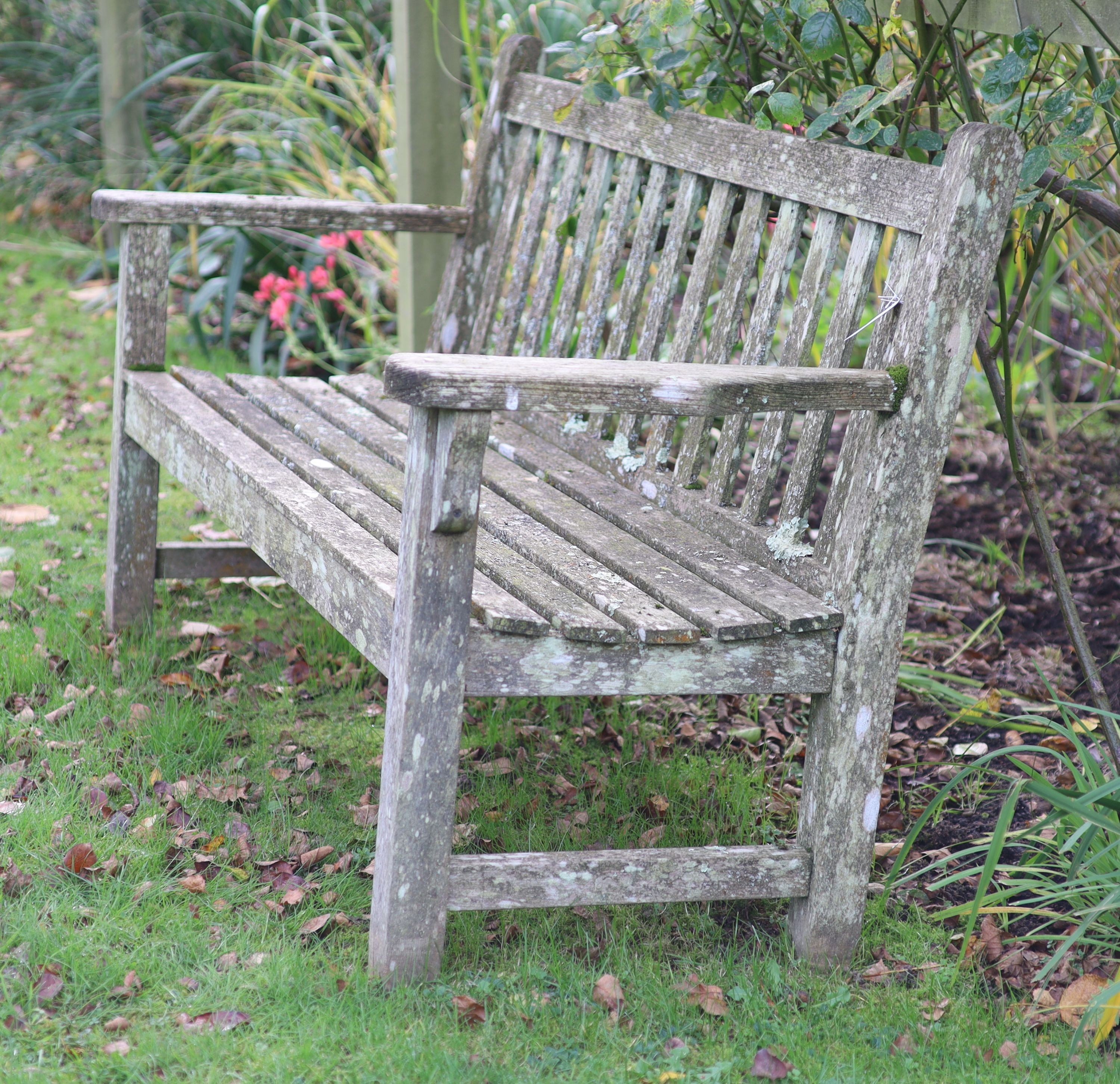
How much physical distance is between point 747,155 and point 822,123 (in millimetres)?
218

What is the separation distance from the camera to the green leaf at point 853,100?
2.04m

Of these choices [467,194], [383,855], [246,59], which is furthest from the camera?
[246,59]

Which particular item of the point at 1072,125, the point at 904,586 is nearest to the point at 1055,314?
the point at 1072,125

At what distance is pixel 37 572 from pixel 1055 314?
4202 millimetres

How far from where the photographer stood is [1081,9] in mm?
1919

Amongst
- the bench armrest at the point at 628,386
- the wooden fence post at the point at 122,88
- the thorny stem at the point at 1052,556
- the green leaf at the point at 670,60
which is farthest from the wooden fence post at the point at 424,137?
the wooden fence post at the point at 122,88

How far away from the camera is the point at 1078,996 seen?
1.95 m

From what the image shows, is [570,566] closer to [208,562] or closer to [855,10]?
[855,10]

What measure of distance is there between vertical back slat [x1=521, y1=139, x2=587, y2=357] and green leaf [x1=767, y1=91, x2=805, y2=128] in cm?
76

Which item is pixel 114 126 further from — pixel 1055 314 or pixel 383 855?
pixel 383 855

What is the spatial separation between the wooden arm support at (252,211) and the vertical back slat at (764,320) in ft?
3.47

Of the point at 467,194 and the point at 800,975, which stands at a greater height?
the point at 467,194

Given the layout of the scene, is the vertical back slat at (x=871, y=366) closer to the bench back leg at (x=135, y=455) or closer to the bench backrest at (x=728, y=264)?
the bench backrest at (x=728, y=264)

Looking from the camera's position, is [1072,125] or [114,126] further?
[114,126]
